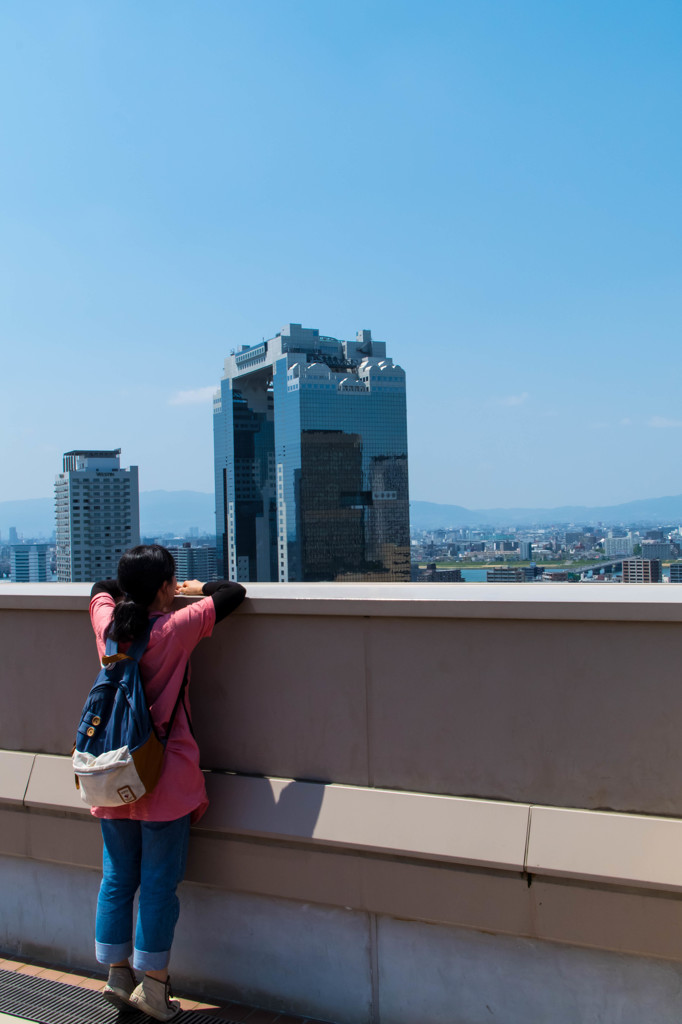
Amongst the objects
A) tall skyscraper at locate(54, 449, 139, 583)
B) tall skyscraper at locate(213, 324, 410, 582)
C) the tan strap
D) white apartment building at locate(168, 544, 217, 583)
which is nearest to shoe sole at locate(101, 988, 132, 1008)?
the tan strap

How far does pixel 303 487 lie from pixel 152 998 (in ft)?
407

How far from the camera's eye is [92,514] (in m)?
128

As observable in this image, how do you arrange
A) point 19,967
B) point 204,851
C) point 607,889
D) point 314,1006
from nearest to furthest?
→ point 607,889, point 314,1006, point 204,851, point 19,967

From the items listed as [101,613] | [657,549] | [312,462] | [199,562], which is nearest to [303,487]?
[312,462]

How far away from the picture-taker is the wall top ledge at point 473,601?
2627 millimetres

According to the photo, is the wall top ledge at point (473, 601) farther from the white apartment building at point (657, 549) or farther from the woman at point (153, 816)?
the white apartment building at point (657, 549)

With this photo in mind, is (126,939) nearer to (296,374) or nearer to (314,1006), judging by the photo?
(314,1006)

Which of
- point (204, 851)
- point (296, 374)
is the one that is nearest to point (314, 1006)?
point (204, 851)

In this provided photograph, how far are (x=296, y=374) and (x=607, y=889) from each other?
13048 cm

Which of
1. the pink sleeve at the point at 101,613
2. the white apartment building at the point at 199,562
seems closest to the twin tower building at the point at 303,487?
the white apartment building at the point at 199,562

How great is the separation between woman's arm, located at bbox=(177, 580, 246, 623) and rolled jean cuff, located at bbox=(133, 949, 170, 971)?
1.13 m

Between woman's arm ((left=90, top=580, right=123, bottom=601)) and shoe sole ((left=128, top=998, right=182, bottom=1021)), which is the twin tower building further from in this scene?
shoe sole ((left=128, top=998, right=182, bottom=1021))

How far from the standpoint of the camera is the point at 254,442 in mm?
146000

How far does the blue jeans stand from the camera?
110 inches
